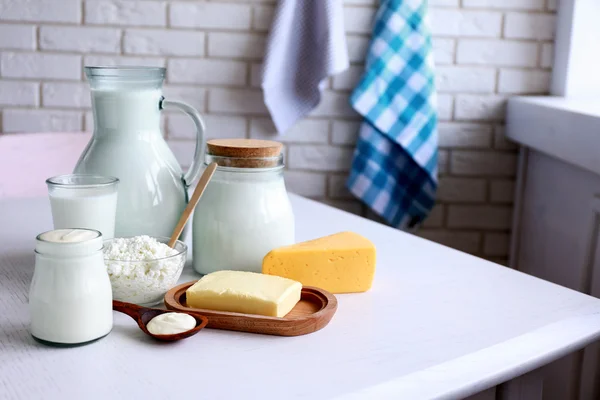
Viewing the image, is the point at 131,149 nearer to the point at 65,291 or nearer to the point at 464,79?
the point at 65,291

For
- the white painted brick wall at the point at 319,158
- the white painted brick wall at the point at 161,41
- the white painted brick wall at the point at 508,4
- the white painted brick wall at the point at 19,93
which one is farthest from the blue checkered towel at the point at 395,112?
the white painted brick wall at the point at 19,93

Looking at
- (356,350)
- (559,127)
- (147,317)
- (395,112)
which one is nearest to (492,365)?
(356,350)

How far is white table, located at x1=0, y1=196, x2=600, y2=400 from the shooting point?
64cm

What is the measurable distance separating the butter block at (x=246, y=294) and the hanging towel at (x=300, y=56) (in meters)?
1.31

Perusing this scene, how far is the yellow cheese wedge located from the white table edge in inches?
8.4

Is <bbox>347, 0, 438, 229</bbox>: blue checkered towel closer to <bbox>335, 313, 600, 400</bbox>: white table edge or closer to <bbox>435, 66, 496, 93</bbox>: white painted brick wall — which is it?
<bbox>435, 66, 496, 93</bbox>: white painted brick wall

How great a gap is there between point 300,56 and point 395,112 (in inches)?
Answer: 12.9

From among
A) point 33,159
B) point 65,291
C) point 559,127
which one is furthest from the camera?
point 559,127

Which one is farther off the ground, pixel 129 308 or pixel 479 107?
pixel 479 107

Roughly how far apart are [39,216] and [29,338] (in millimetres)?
598

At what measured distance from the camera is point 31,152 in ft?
5.39

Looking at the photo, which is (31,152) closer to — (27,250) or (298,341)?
(27,250)

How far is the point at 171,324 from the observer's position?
74 cm

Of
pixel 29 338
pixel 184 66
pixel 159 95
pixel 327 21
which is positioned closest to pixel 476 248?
pixel 327 21
